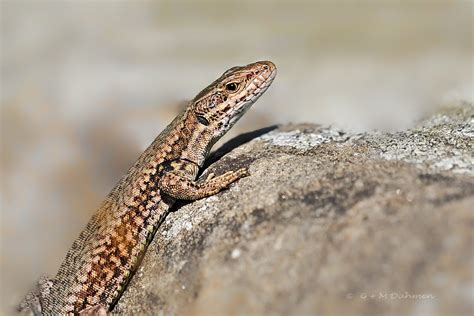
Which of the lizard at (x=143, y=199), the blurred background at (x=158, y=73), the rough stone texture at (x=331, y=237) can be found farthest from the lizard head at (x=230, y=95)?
the blurred background at (x=158, y=73)

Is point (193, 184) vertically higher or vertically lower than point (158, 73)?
lower

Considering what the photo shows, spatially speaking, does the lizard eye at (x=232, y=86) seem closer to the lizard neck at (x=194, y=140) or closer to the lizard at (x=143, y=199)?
the lizard at (x=143, y=199)

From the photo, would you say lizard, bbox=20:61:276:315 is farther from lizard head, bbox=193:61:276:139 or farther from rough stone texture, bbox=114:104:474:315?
rough stone texture, bbox=114:104:474:315

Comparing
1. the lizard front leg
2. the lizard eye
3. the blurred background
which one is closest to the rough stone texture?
the lizard front leg

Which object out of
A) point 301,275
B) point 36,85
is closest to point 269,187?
point 301,275

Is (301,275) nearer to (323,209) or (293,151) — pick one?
(323,209)

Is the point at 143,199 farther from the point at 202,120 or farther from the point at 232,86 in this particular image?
the point at 232,86

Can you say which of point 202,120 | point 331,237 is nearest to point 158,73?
point 202,120

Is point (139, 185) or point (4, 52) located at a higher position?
point (4, 52)
